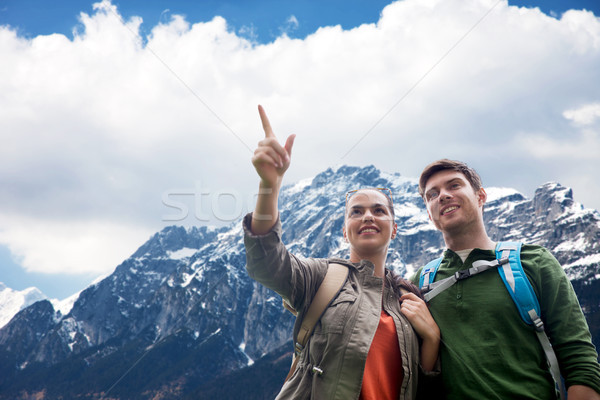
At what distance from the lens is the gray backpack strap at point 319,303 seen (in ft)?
14.5

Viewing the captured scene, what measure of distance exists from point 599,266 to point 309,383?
21390 centimetres

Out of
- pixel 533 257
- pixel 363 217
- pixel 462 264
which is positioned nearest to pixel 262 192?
pixel 363 217

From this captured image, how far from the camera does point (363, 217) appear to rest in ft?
17.1

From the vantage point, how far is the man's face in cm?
551

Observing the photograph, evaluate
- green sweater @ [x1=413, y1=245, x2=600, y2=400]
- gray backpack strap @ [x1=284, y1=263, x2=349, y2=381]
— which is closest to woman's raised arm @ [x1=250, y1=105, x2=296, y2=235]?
gray backpack strap @ [x1=284, y1=263, x2=349, y2=381]

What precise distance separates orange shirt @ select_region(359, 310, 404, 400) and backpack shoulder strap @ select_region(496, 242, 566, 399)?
60.3 inches

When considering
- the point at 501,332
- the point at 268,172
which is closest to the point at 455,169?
the point at 501,332

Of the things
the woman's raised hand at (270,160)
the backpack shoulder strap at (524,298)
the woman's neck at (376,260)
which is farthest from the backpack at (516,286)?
the woman's raised hand at (270,160)

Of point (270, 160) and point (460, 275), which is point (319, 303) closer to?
point (270, 160)

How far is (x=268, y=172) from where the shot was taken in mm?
4055

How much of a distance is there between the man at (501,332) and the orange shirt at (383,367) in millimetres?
754

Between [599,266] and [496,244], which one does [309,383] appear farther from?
[599,266]

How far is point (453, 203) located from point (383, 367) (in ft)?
8.17

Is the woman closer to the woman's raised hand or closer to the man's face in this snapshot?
the woman's raised hand
